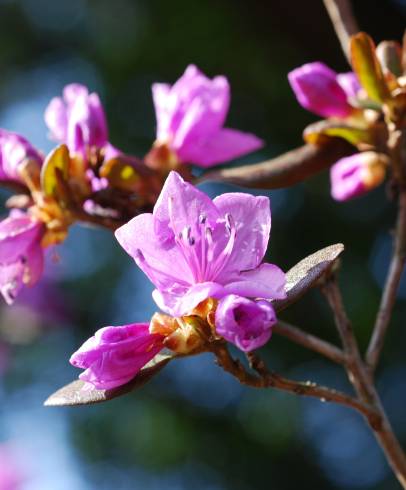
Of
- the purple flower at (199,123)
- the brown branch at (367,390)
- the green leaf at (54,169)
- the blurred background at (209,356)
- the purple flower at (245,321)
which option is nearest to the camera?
the purple flower at (245,321)

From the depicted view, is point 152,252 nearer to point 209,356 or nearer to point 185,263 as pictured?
point 185,263


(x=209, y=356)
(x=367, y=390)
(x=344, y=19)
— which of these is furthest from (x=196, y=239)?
(x=209, y=356)

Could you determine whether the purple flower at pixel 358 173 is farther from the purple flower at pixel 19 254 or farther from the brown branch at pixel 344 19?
the purple flower at pixel 19 254

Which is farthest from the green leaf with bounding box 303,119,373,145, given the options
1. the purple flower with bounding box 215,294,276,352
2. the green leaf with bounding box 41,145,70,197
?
the purple flower with bounding box 215,294,276,352

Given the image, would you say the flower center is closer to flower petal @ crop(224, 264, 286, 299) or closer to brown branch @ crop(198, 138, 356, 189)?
flower petal @ crop(224, 264, 286, 299)

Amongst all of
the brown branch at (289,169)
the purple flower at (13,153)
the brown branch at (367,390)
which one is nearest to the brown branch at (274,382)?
the brown branch at (367,390)

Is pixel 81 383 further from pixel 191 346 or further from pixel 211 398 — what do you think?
pixel 211 398
